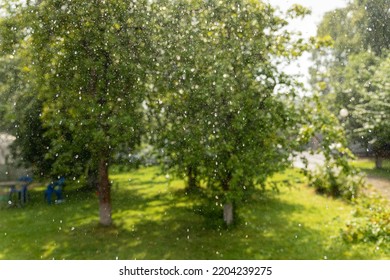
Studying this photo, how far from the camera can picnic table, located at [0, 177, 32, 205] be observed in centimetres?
1705

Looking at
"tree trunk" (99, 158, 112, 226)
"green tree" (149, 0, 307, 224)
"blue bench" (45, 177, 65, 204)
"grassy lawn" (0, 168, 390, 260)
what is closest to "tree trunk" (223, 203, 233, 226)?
"grassy lawn" (0, 168, 390, 260)

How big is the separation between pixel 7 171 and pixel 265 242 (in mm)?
15146

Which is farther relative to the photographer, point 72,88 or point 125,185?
point 125,185

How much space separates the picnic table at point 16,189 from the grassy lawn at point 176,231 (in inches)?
23.4

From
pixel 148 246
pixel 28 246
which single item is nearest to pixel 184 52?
pixel 148 246

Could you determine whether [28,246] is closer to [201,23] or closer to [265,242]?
[265,242]

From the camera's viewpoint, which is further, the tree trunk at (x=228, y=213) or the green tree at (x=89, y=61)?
the tree trunk at (x=228, y=213)

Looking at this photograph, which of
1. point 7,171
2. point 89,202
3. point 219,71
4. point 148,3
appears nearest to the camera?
point 219,71

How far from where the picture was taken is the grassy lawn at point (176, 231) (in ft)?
33.9

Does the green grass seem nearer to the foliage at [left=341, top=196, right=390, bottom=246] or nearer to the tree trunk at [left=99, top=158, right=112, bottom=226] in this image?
the foliage at [left=341, top=196, right=390, bottom=246]

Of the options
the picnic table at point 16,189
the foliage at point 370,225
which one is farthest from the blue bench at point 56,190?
the foliage at point 370,225

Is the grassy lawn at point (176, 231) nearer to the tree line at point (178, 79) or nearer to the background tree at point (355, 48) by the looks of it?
the tree line at point (178, 79)

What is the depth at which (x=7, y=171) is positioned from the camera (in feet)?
65.3

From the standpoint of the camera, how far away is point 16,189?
17.5 m
